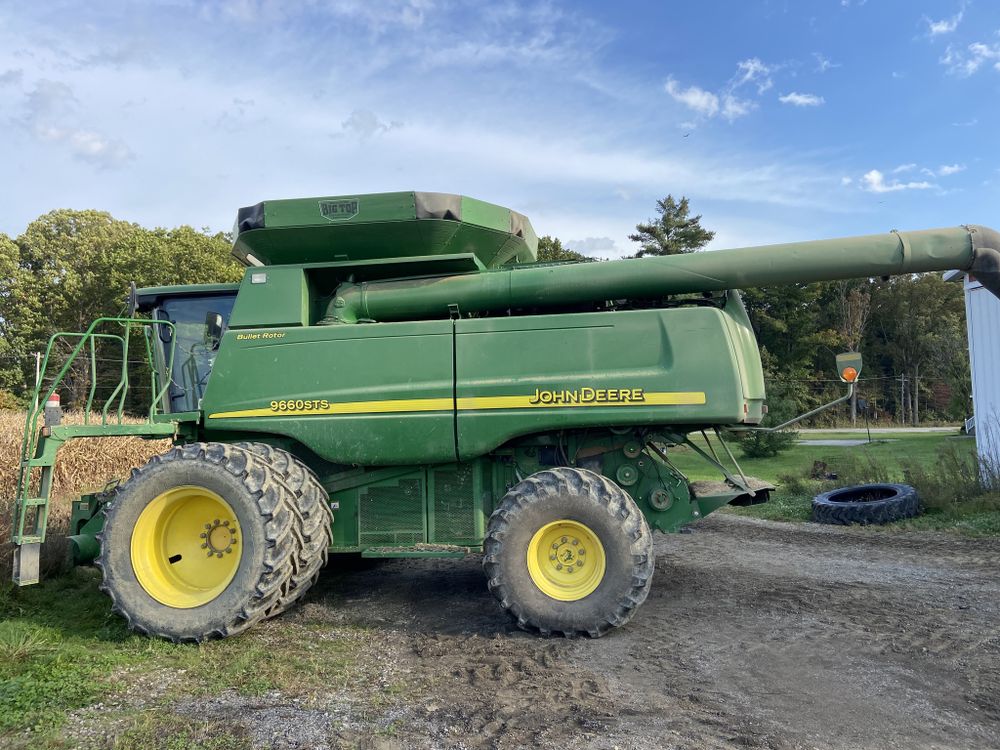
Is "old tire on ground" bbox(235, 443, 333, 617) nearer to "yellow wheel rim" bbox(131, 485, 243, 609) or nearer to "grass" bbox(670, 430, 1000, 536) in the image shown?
"yellow wheel rim" bbox(131, 485, 243, 609)

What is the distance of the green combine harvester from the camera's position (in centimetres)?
492

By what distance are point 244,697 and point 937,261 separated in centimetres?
572

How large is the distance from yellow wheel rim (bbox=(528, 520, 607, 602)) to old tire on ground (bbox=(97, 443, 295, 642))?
178 centimetres

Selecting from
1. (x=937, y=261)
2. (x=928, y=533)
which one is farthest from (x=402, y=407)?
(x=928, y=533)

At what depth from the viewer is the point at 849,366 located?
209 inches

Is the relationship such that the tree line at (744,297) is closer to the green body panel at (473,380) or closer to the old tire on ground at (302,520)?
the green body panel at (473,380)

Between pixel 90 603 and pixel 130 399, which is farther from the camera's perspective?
pixel 130 399

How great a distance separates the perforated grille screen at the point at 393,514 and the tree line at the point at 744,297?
14.9ft

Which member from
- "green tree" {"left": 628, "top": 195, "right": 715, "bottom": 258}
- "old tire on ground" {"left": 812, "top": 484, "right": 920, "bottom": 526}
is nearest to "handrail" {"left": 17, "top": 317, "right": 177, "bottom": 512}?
"old tire on ground" {"left": 812, "top": 484, "right": 920, "bottom": 526}

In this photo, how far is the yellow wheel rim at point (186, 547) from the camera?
16.4ft

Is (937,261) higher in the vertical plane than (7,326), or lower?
lower

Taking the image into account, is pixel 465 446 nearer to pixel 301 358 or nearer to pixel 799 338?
pixel 301 358

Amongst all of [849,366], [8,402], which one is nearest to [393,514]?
[849,366]

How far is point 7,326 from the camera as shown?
87.4ft
